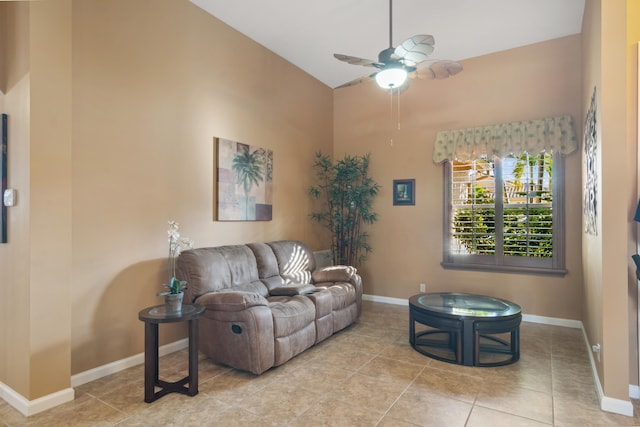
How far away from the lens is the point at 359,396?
8.77 ft

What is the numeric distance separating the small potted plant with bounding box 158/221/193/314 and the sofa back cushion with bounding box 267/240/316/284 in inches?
44.7

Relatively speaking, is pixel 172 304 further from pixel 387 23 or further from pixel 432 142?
pixel 432 142

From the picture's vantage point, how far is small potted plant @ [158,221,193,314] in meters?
2.70

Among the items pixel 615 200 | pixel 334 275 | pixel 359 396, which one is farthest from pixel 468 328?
pixel 334 275

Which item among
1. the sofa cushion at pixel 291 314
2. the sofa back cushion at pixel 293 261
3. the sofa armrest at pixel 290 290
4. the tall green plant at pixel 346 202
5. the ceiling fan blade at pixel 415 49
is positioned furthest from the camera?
the tall green plant at pixel 346 202

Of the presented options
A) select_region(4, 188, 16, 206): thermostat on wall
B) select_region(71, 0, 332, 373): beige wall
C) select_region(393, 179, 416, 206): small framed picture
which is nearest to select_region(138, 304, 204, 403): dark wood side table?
select_region(71, 0, 332, 373): beige wall

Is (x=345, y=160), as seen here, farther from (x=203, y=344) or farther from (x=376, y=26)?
(x=203, y=344)

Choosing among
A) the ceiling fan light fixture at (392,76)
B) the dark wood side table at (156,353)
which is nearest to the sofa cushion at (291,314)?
the dark wood side table at (156,353)

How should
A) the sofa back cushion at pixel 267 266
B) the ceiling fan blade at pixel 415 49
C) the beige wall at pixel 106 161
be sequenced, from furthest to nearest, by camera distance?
the sofa back cushion at pixel 267 266 < the ceiling fan blade at pixel 415 49 < the beige wall at pixel 106 161

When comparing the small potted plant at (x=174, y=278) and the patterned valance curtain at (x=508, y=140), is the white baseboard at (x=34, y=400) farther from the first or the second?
the patterned valance curtain at (x=508, y=140)

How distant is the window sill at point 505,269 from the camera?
14.8 ft

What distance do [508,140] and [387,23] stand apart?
2.17 m

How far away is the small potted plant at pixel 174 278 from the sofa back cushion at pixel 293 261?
1136 mm

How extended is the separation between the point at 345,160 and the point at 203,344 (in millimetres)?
3626
